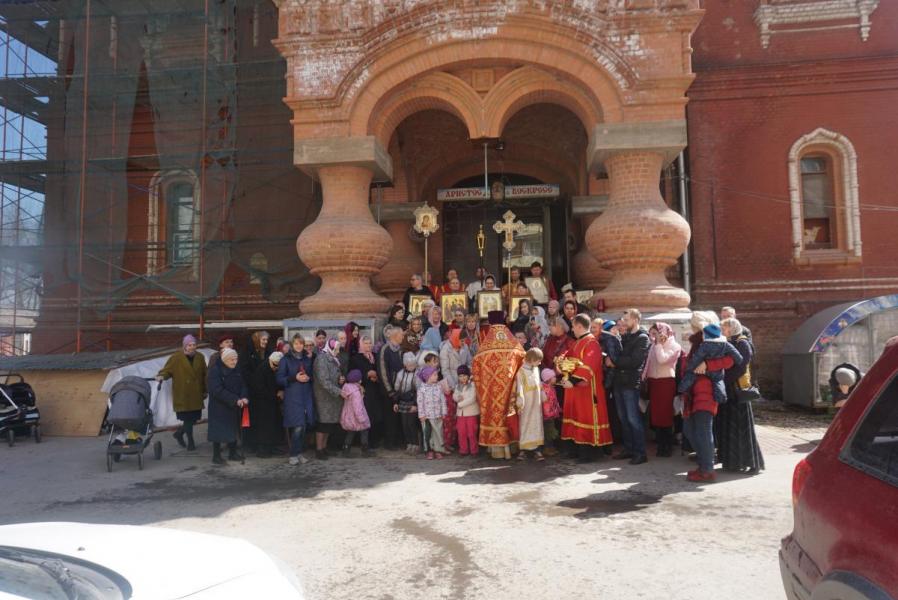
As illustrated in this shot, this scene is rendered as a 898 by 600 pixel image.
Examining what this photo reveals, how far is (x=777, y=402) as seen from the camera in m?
12.8

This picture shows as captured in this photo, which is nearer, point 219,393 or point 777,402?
point 219,393

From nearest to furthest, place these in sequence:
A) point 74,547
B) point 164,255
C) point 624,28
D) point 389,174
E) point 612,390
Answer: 1. point 74,547
2. point 612,390
3. point 624,28
4. point 389,174
5. point 164,255

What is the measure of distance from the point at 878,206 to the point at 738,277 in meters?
3.39

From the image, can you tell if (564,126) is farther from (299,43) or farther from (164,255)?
(164,255)

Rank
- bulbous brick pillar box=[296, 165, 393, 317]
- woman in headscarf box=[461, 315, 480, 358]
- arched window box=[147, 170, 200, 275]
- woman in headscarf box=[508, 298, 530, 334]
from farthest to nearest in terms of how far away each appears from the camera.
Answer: arched window box=[147, 170, 200, 275], bulbous brick pillar box=[296, 165, 393, 317], woman in headscarf box=[508, 298, 530, 334], woman in headscarf box=[461, 315, 480, 358]

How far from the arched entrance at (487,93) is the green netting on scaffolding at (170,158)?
3.43 metres

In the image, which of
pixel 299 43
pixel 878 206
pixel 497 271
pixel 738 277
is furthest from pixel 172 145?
pixel 878 206

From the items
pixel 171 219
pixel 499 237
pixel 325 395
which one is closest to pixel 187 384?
pixel 325 395

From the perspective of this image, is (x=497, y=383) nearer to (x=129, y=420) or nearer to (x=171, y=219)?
(x=129, y=420)

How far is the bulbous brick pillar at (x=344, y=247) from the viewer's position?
10219 mm

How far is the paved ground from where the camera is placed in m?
4.04

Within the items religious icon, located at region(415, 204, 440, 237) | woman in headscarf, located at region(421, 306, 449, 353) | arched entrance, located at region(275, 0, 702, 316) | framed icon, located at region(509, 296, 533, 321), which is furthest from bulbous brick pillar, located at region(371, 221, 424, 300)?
woman in headscarf, located at region(421, 306, 449, 353)

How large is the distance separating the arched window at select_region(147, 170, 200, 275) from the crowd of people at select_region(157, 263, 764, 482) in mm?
6526

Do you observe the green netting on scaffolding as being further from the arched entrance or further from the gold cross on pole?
the gold cross on pole
